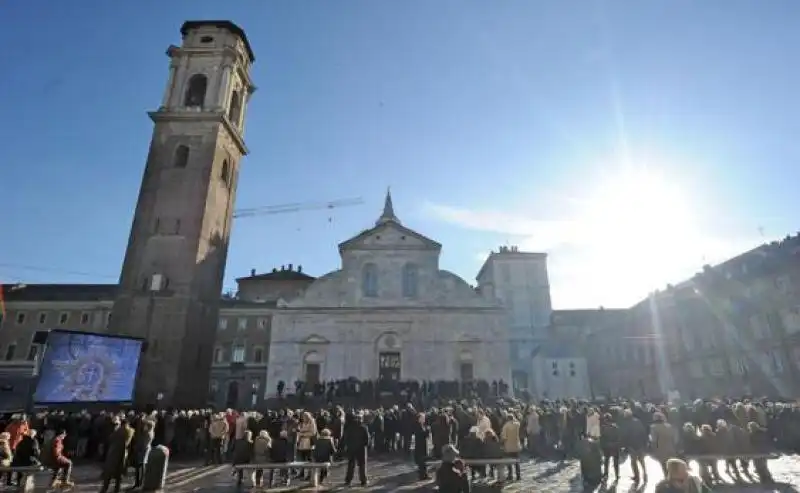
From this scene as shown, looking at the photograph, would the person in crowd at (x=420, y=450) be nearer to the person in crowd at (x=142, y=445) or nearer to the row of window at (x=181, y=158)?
the person in crowd at (x=142, y=445)

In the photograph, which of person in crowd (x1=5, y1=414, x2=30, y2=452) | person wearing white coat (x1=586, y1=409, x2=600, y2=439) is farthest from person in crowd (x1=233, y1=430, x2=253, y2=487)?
person wearing white coat (x1=586, y1=409, x2=600, y2=439)

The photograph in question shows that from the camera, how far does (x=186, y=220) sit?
2827 centimetres

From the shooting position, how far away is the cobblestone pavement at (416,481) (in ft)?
31.5

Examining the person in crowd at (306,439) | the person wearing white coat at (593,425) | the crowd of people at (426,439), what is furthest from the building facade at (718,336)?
the person in crowd at (306,439)

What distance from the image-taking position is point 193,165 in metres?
29.7

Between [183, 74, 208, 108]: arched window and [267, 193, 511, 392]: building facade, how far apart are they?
1476 centimetres

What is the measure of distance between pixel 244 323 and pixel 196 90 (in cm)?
2249

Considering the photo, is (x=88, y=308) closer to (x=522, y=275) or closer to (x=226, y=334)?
(x=226, y=334)

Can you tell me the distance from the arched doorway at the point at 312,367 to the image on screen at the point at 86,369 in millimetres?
11803

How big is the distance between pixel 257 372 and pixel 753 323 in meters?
41.8

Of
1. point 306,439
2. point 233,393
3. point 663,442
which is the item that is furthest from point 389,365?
point 663,442

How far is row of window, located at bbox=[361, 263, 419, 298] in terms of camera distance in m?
34.0

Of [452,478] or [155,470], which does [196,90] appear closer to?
→ [155,470]

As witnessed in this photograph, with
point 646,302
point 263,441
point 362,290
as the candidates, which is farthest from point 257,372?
point 646,302
